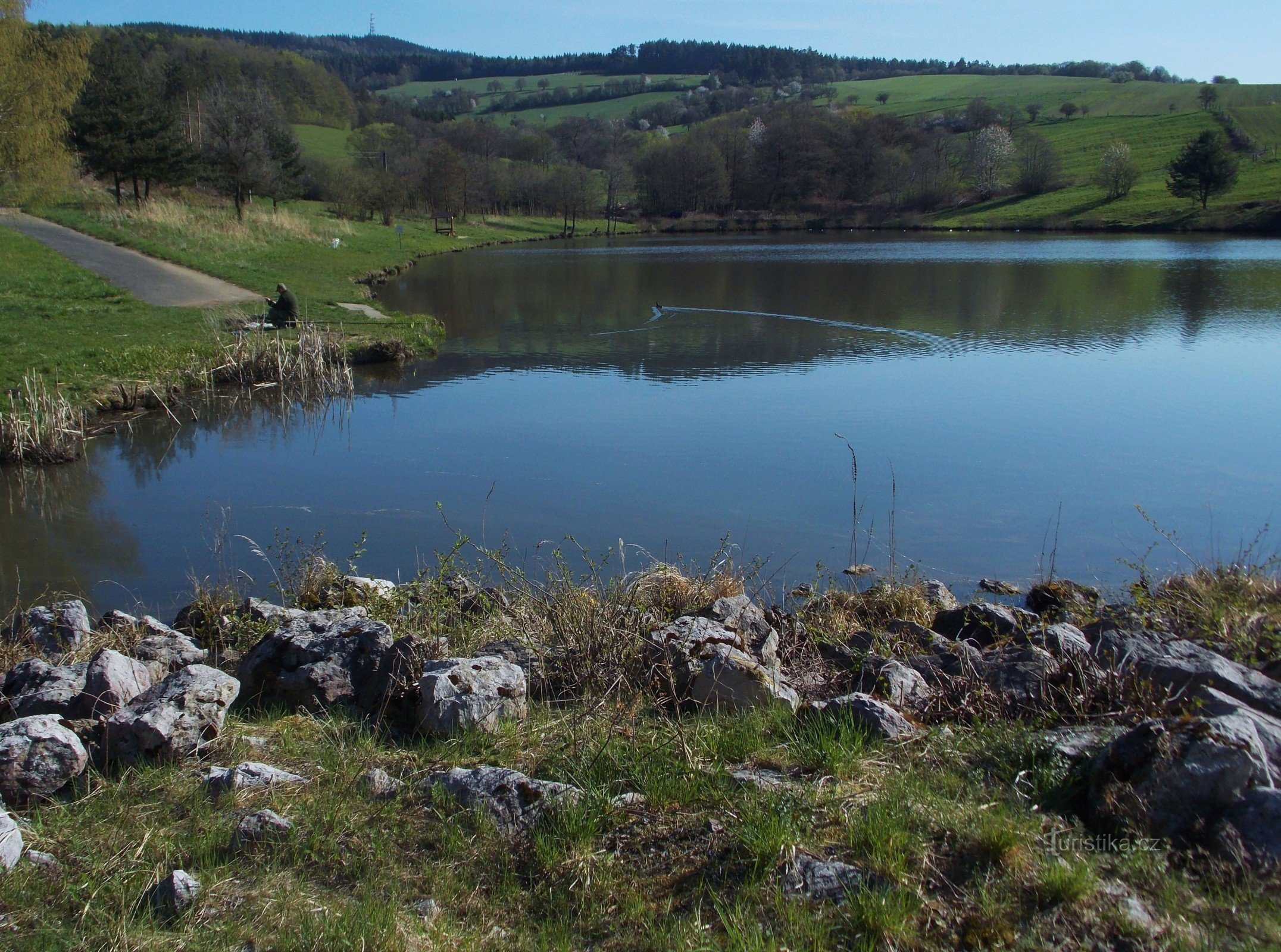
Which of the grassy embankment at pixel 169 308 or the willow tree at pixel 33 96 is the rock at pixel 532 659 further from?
the willow tree at pixel 33 96

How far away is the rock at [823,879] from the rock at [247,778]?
2.09 meters

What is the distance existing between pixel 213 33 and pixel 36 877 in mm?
172072

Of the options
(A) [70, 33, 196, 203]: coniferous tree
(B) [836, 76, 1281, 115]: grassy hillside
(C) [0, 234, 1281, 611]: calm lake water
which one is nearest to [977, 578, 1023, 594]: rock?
(C) [0, 234, 1281, 611]: calm lake water

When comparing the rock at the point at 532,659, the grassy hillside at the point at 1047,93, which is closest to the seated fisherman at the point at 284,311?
the rock at the point at 532,659

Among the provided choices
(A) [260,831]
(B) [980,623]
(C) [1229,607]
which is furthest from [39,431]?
(C) [1229,607]

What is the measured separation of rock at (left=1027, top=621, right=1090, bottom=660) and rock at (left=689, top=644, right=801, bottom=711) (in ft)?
4.82

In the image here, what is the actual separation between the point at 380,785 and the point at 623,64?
198 meters

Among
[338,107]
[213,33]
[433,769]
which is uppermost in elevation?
[213,33]

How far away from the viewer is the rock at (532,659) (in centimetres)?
502

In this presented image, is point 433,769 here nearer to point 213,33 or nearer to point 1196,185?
point 1196,185

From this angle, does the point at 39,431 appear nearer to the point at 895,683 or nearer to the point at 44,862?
the point at 44,862

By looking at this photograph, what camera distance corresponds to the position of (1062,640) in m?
5.20

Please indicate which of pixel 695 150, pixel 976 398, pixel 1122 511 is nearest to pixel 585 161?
pixel 695 150

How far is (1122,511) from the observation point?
10.6 metres
